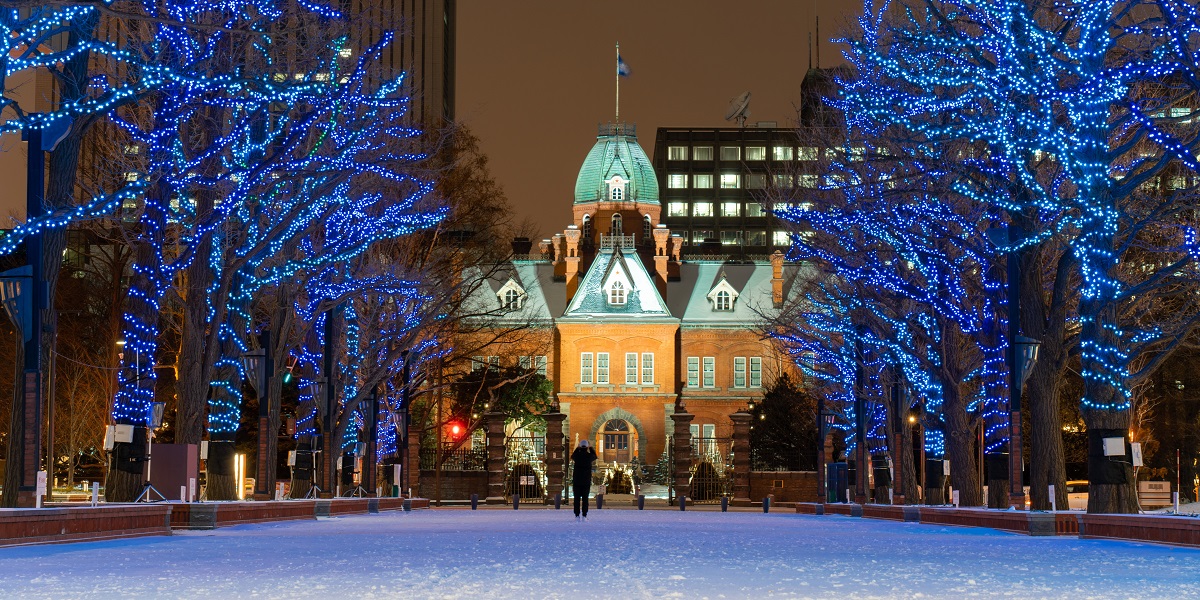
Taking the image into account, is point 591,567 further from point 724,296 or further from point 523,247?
point 523,247

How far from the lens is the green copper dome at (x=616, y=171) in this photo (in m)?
99.9

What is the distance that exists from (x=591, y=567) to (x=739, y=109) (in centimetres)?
13723

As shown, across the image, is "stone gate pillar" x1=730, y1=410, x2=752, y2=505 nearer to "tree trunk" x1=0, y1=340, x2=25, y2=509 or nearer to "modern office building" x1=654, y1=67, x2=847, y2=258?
"tree trunk" x1=0, y1=340, x2=25, y2=509

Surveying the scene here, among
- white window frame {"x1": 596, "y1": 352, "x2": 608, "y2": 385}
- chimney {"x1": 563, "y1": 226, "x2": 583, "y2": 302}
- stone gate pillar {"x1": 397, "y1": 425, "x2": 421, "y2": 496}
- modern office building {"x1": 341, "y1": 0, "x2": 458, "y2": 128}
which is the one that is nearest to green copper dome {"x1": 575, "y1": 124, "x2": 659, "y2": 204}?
chimney {"x1": 563, "y1": 226, "x2": 583, "y2": 302}

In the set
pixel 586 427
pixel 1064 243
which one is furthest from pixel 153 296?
pixel 586 427

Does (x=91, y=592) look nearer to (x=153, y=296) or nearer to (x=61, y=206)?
(x=61, y=206)

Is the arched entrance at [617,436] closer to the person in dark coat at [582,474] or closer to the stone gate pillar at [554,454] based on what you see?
the stone gate pillar at [554,454]

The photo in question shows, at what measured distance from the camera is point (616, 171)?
100000 mm

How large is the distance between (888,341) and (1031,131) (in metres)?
10.4

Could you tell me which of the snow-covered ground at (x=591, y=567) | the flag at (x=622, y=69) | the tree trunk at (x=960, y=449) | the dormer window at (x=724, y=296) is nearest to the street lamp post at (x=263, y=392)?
the snow-covered ground at (x=591, y=567)

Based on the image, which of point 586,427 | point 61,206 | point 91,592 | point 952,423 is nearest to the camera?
point 91,592

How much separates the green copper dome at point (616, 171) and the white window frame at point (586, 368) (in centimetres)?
1708

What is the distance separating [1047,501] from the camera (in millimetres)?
20422

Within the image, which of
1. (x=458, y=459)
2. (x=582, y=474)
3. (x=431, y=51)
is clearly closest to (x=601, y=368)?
(x=431, y=51)
